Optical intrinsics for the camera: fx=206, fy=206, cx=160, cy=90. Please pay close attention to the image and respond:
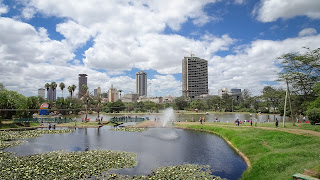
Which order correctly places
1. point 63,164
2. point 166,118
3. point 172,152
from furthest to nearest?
point 166,118
point 172,152
point 63,164

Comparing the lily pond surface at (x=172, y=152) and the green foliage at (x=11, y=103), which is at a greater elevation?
the green foliage at (x=11, y=103)

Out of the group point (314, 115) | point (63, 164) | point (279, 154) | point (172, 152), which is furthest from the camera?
point (314, 115)

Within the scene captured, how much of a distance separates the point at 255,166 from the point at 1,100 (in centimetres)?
7223

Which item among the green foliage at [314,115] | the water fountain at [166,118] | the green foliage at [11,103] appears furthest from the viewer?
the water fountain at [166,118]

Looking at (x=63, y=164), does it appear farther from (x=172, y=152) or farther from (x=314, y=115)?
(x=314, y=115)

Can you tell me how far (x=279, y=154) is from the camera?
22.6 m

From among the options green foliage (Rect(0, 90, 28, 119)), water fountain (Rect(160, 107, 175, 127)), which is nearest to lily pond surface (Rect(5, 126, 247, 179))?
water fountain (Rect(160, 107, 175, 127))

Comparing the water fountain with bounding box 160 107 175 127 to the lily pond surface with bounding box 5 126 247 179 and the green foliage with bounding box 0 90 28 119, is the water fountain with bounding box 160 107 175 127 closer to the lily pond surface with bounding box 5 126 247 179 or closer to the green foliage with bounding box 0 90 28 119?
the lily pond surface with bounding box 5 126 247 179

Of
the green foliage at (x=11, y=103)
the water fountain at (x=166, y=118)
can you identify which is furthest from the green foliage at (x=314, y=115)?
the green foliage at (x=11, y=103)

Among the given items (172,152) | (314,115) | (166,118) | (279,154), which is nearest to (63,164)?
(172,152)

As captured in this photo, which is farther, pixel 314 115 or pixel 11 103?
pixel 11 103

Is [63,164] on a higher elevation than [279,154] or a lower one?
lower

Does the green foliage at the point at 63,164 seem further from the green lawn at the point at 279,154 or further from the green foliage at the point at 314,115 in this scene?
the green foliage at the point at 314,115

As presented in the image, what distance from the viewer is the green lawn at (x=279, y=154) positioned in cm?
1858
